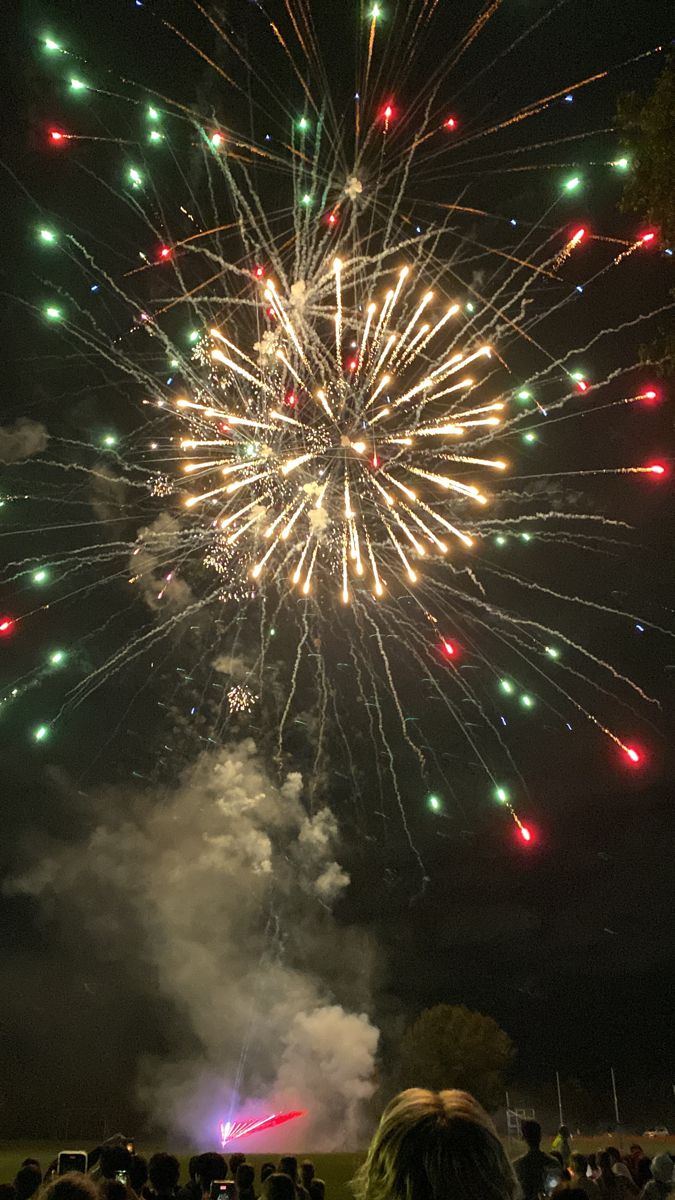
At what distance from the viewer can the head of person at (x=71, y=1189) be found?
2.82 metres

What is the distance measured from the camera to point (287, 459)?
1573 cm

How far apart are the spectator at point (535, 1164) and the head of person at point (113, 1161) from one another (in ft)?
9.28

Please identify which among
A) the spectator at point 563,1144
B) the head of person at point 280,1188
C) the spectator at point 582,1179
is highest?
the spectator at point 563,1144

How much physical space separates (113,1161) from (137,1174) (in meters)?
0.95

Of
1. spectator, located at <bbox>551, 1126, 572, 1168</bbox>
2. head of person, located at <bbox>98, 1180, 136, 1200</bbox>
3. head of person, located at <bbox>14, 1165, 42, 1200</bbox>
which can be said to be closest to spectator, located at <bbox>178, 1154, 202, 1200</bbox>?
head of person, located at <bbox>14, 1165, 42, 1200</bbox>

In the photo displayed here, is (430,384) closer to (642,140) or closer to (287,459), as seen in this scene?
(287,459)

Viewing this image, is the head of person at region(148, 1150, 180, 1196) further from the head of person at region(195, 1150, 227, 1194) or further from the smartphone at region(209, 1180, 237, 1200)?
the head of person at region(195, 1150, 227, 1194)

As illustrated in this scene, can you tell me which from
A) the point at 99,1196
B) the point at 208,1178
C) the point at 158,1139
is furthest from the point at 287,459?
the point at 158,1139

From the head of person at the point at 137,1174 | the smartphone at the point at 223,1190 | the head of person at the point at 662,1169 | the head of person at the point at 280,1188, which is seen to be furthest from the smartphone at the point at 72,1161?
the head of person at the point at 662,1169

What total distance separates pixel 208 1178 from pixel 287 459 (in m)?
10.9

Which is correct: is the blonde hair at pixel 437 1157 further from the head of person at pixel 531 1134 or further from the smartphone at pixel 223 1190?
the head of person at pixel 531 1134

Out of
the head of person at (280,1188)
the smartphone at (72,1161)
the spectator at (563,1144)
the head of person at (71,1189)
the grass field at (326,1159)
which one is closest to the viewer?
the head of person at (71,1189)

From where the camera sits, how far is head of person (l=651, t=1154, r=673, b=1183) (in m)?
8.18

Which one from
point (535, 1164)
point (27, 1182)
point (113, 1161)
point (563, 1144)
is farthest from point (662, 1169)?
point (27, 1182)
